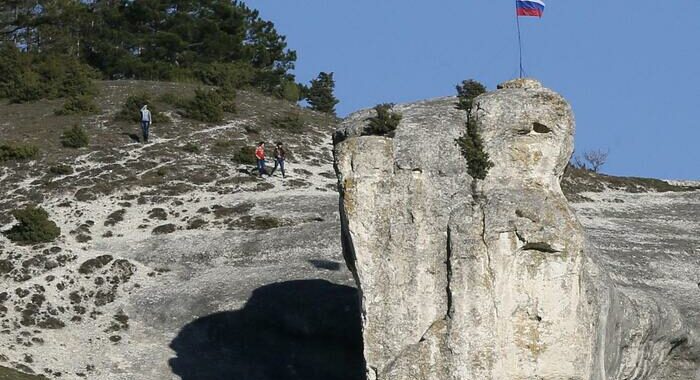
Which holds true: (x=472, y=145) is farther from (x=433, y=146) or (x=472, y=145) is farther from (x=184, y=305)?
(x=184, y=305)

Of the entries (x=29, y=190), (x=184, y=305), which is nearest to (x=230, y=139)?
(x=29, y=190)

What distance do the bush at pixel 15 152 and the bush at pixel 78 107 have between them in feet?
31.0

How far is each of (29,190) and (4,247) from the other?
10.6 meters

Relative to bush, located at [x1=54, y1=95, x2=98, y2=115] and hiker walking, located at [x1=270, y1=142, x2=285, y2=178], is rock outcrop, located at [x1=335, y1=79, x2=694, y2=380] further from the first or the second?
bush, located at [x1=54, y1=95, x2=98, y2=115]

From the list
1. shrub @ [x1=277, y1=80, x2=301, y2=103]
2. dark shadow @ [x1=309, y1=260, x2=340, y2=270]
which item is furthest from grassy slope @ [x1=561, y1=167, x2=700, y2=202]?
shrub @ [x1=277, y1=80, x2=301, y2=103]

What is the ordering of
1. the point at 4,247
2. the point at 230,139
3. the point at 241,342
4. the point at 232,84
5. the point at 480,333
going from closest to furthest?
the point at 480,333
the point at 241,342
the point at 4,247
the point at 230,139
the point at 232,84

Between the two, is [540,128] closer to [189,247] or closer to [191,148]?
[189,247]

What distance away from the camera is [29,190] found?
85625 mm

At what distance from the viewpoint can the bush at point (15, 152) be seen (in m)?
90.8

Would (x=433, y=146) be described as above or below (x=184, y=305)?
above

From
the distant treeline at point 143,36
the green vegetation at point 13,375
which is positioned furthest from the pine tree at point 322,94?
the green vegetation at point 13,375

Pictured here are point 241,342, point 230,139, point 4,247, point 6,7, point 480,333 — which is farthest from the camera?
point 6,7

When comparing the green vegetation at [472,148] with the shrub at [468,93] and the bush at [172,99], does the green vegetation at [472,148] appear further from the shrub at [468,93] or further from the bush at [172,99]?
the bush at [172,99]

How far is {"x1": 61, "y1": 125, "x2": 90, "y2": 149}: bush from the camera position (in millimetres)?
93562
